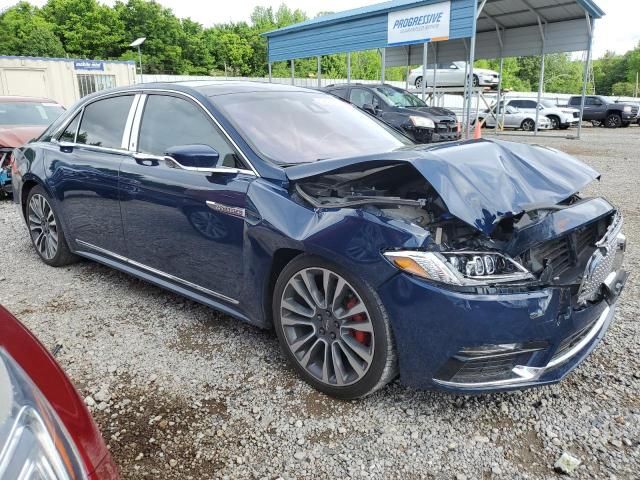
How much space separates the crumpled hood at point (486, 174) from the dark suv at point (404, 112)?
28.5 ft

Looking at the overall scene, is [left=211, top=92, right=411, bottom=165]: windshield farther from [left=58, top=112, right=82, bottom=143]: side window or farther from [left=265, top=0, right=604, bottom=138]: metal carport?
[left=265, top=0, right=604, bottom=138]: metal carport

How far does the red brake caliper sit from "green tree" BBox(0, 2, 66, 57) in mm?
60738

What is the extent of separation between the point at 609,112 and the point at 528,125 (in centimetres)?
487

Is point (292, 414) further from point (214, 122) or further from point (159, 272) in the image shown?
point (214, 122)

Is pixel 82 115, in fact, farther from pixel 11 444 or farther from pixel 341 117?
pixel 11 444

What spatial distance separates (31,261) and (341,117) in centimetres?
334

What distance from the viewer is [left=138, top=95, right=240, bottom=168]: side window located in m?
2.94

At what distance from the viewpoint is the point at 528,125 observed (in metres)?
23.8

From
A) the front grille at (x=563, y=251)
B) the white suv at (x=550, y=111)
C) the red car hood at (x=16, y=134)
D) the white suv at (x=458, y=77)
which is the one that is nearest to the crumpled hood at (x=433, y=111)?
the red car hood at (x=16, y=134)

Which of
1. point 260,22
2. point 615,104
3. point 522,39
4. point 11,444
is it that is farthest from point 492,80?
point 260,22

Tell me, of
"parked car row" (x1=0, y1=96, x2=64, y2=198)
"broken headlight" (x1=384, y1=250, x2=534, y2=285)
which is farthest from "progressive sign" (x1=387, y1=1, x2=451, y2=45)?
"broken headlight" (x1=384, y1=250, x2=534, y2=285)

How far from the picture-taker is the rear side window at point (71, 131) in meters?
4.18

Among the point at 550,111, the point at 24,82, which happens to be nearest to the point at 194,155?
the point at 550,111

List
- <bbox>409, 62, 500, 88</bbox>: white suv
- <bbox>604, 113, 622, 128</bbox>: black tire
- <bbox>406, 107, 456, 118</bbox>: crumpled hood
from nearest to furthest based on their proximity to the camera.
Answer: <bbox>406, 107, 456, 118</bbox>: crumpled hood, <bbox>409, 62, 500, 88</bbox>: white suv, <bbox>604, 113, 622, 128</bbox>: black tire
